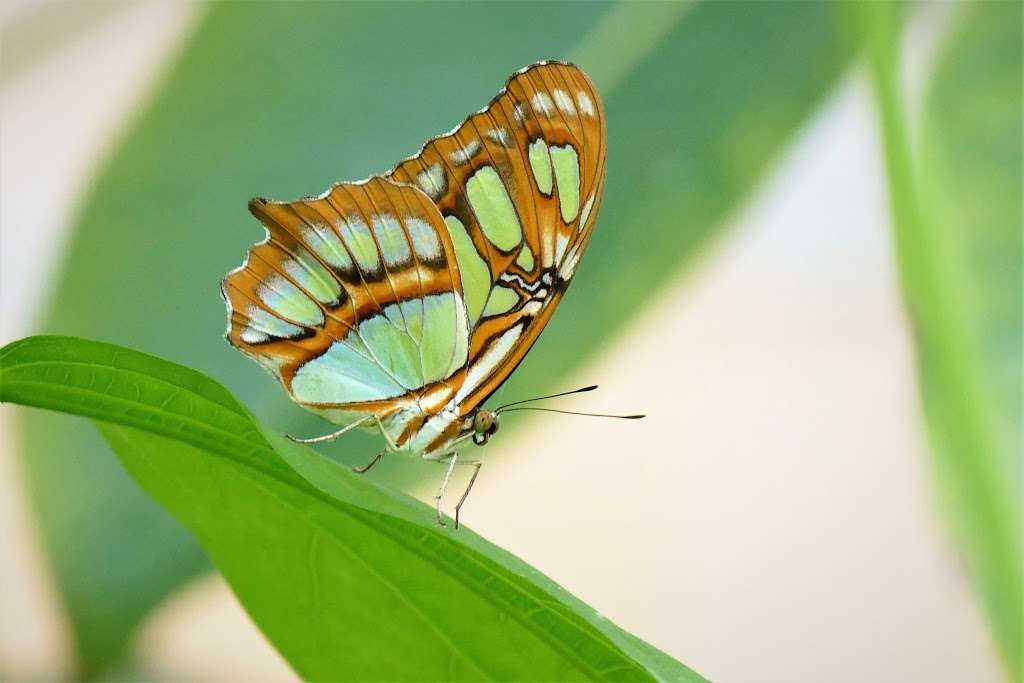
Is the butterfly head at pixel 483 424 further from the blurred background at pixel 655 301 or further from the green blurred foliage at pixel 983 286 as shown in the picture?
the green blurred foliage at pixel 983 286

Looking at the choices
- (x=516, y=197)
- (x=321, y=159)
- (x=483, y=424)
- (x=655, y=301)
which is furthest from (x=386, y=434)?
(x=655, y=301)

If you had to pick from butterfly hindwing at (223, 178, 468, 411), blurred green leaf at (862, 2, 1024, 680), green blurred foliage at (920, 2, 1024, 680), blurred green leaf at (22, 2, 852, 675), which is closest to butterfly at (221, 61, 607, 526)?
butterfly hindwing at (223, 178, 468, 411)

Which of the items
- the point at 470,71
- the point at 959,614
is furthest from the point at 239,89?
the point at 959,614

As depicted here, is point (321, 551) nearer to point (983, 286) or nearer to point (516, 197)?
point (516, 197)

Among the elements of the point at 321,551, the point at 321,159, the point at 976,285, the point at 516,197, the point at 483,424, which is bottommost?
the point at 321,551

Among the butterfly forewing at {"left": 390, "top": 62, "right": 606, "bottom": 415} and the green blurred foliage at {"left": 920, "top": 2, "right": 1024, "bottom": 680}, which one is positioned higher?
the green blurred foliage at {"left": 920, "top": 2, "right": 1024, "bottom": 680}

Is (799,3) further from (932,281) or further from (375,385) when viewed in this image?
(375,385)

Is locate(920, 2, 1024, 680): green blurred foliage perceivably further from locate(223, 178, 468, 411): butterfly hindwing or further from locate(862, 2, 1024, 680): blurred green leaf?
locate(223, 178, 468, 411): butterfly hindwing
